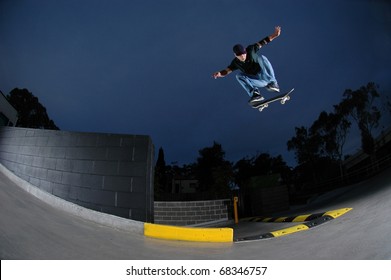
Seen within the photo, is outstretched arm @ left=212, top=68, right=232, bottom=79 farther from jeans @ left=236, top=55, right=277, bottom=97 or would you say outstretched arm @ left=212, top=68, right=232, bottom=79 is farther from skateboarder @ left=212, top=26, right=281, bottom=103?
jeans @ left=236, top=55, right=277, bottom=97

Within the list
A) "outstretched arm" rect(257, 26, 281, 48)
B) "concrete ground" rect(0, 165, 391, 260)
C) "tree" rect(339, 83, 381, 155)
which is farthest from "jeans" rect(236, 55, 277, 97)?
"tree" rect(339, 83, 381, 155)

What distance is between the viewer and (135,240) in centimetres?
338

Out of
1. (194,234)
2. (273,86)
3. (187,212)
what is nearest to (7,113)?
(194,234)

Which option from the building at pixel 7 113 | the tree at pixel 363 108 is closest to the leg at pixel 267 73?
the building at pixel 7 113

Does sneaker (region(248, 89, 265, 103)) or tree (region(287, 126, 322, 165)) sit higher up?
tree (region(287, 126, 322, 165))

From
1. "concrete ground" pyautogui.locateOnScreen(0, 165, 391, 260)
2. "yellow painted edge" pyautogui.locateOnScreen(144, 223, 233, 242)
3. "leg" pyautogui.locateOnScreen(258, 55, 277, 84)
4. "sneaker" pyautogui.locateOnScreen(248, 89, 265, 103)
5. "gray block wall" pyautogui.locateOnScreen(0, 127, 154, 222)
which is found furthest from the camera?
"sneaker" pyautogui.locateOnScreen(248, 89, 265, 103)

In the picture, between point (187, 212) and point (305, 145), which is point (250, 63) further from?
point (305, 145)

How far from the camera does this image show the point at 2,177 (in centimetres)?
383

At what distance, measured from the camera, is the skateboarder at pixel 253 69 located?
14.3 ft

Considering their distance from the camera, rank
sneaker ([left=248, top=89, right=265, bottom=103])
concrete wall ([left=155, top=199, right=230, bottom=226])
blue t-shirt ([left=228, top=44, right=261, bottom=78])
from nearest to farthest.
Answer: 1. blue t-shirt ([left=228, top=44, right=261, bottom=78])
2. sneaker ([left=248, top=89, right=265, bottom=103])
3. concrete wall ([left=155, top=199, right=230, bottom=226])

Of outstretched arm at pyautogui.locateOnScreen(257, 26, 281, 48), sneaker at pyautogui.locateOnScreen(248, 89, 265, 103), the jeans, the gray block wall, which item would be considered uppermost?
outstretched arm at pyautogui.locateOnScreen(257, 26, 281, 48)

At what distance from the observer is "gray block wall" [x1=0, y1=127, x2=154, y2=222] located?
13.5 ft
